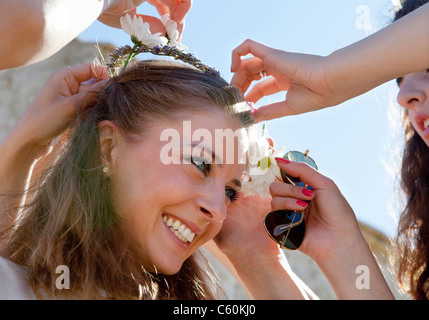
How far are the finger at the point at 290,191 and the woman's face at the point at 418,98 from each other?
793 mm

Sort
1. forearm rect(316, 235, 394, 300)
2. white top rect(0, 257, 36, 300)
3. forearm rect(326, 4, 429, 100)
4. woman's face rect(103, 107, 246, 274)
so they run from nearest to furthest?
white top rect(0, 257, 36, 300), forearm rect(326, 4, 429, 100), woman's face rect(103, 107, 246, 274), forearm rect(316, 235, 394, 300)

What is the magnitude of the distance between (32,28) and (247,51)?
1542 millimetres

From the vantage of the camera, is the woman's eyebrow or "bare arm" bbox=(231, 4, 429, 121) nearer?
"bare arm" bbox=(231, 4, 429, 121)

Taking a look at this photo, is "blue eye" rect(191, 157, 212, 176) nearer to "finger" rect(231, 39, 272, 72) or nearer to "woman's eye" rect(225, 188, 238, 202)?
"woman's eye" rect(225, 188, 238, 202)

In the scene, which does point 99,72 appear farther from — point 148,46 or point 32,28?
point 32,28

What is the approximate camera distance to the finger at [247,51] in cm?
302

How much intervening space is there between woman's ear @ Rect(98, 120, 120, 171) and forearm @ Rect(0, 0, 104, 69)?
3.05ft

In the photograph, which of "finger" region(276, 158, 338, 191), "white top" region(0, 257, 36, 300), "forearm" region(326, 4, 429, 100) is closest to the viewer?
"white top" region(0, 257, 36, 300)

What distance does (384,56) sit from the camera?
8.44 feet

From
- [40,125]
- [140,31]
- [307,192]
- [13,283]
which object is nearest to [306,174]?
[307,192]

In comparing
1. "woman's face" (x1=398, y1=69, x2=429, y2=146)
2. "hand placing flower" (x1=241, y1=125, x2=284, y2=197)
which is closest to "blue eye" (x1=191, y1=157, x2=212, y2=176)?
"hand placing flower" (x1=241, y1=125, x2=284, y2=197)

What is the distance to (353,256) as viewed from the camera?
2.89 m

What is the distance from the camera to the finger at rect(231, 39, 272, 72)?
119 inches

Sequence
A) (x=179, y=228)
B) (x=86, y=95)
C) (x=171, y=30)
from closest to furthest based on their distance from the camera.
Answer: (x=179, y=228)
(x=86, y=95)
(x=171, y=30)
